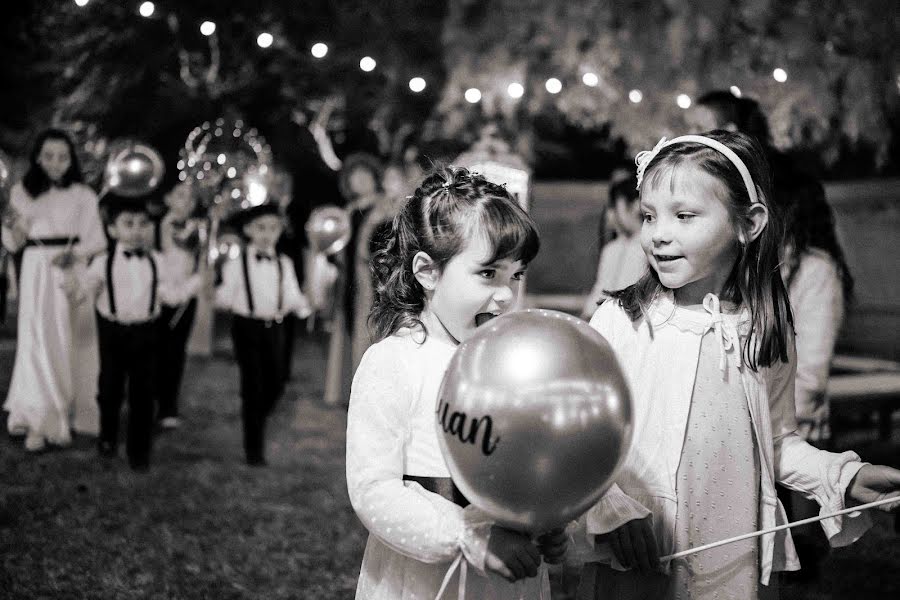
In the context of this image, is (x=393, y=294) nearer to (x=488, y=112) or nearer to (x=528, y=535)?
(x=528, y=535)

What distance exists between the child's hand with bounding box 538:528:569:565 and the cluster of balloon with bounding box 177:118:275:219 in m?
6.00

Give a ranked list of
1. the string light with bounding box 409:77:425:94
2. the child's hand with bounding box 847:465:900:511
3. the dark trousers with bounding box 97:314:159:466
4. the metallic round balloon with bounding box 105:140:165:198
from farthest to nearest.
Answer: the string light with bounding box 409:77:425:94
the metallic round balloon with bounding box 105:140:165:198
the dark trousers with bounding box 97:314:159:466
the child's hand with bounding box 847:465:900:511

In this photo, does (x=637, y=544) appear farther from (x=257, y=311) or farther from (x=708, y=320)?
(x=257, y=311)

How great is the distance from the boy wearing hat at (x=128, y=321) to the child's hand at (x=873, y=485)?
4.40 meters

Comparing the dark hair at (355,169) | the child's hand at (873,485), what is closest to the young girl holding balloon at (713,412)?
the child's hand at (873,485)

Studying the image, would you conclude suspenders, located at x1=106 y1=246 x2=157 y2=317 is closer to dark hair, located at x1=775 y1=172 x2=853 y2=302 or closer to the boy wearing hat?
the boy wearing hat

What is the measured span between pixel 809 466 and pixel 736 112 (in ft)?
6.52

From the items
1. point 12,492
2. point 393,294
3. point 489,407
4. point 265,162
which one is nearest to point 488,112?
point 265,162

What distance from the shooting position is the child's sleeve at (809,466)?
2.06m

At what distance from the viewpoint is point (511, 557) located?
1.66 meters

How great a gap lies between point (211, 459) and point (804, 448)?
459 cm

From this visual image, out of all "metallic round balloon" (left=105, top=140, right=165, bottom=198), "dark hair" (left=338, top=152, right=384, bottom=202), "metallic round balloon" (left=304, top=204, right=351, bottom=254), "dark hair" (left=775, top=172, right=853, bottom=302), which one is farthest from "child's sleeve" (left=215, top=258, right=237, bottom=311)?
"dark hair" (left=775, top=172, right=853, bottom=302)

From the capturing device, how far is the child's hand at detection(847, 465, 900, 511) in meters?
2.01

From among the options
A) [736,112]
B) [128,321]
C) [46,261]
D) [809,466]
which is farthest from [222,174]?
[809,466]
